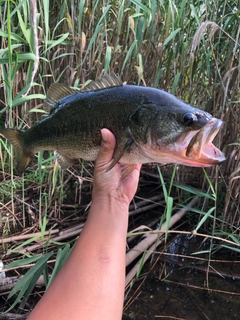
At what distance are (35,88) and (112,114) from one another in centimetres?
180

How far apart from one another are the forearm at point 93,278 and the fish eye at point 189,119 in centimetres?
52

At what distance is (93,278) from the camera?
1280mm

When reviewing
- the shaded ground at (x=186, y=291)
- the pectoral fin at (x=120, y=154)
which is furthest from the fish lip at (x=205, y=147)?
the shaded ground at (x=186, y=291)

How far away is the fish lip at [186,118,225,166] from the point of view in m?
1.20

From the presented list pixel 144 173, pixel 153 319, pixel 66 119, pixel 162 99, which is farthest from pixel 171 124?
pixel 144 173

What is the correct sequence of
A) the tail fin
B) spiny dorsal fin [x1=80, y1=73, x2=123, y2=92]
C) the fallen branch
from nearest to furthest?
spiny dorsal fin [x1=80, y1=73, x2=123, y2=92] → the tail fin → the fallen branch

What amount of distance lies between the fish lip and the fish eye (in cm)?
6

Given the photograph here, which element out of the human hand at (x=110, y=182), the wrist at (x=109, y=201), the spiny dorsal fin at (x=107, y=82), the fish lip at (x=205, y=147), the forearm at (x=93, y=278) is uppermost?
the spiny dorsal fin at (x=107, y=82)

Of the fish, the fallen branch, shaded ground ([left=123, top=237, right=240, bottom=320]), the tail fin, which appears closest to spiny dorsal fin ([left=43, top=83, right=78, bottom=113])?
the fish

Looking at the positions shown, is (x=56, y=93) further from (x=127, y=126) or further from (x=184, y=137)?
(x=184, y=137)

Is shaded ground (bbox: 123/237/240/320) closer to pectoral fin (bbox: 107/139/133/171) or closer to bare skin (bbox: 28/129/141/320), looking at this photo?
bare skin (bbox: 28/129/141/320)

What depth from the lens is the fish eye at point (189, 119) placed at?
1.27 meters

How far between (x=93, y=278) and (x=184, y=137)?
641 millimetres

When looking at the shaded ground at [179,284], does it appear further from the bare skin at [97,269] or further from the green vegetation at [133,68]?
the bare skin at [97,269]
